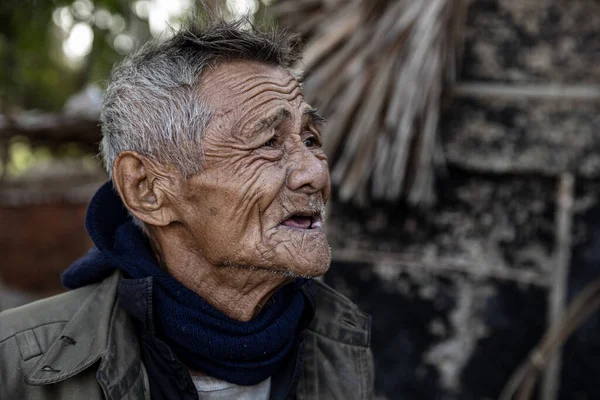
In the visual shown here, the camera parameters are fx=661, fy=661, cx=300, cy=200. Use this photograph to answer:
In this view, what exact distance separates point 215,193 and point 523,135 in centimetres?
209

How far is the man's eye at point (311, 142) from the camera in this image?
2.10 metres

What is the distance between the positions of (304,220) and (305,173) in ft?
0.50

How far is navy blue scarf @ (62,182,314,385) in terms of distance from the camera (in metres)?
1.84

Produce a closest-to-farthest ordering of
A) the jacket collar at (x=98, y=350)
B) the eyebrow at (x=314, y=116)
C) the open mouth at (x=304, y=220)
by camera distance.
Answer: the jacket collar at (x=98, y=350)
the open mouth at (x=304, y=220)
the eyebrow at (x=314, y=116)

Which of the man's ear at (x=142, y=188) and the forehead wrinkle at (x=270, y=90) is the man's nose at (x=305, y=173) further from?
the man's ear at (x=142, y=188)

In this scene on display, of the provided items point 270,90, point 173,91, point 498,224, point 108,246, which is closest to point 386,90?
point 498,224

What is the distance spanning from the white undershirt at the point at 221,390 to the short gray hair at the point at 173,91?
0.61 meters

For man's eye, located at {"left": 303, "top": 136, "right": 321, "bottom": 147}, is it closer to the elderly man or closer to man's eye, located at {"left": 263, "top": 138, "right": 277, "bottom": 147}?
the elderly man

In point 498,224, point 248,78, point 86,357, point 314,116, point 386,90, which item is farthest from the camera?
point 498,224

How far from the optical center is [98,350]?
1.76 metres

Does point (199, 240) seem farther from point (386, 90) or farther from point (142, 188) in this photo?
point (386, 90)

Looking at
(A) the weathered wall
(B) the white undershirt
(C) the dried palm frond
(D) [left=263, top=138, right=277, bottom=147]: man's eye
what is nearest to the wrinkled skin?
(D) [left=263, top=138, right=277, bottom=147]: man's eye

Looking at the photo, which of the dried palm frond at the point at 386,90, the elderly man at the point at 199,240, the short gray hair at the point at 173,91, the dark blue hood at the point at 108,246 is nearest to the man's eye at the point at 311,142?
the elderly man at the point at 199,240

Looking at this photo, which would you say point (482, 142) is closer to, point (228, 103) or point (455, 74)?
point (455, 74)
